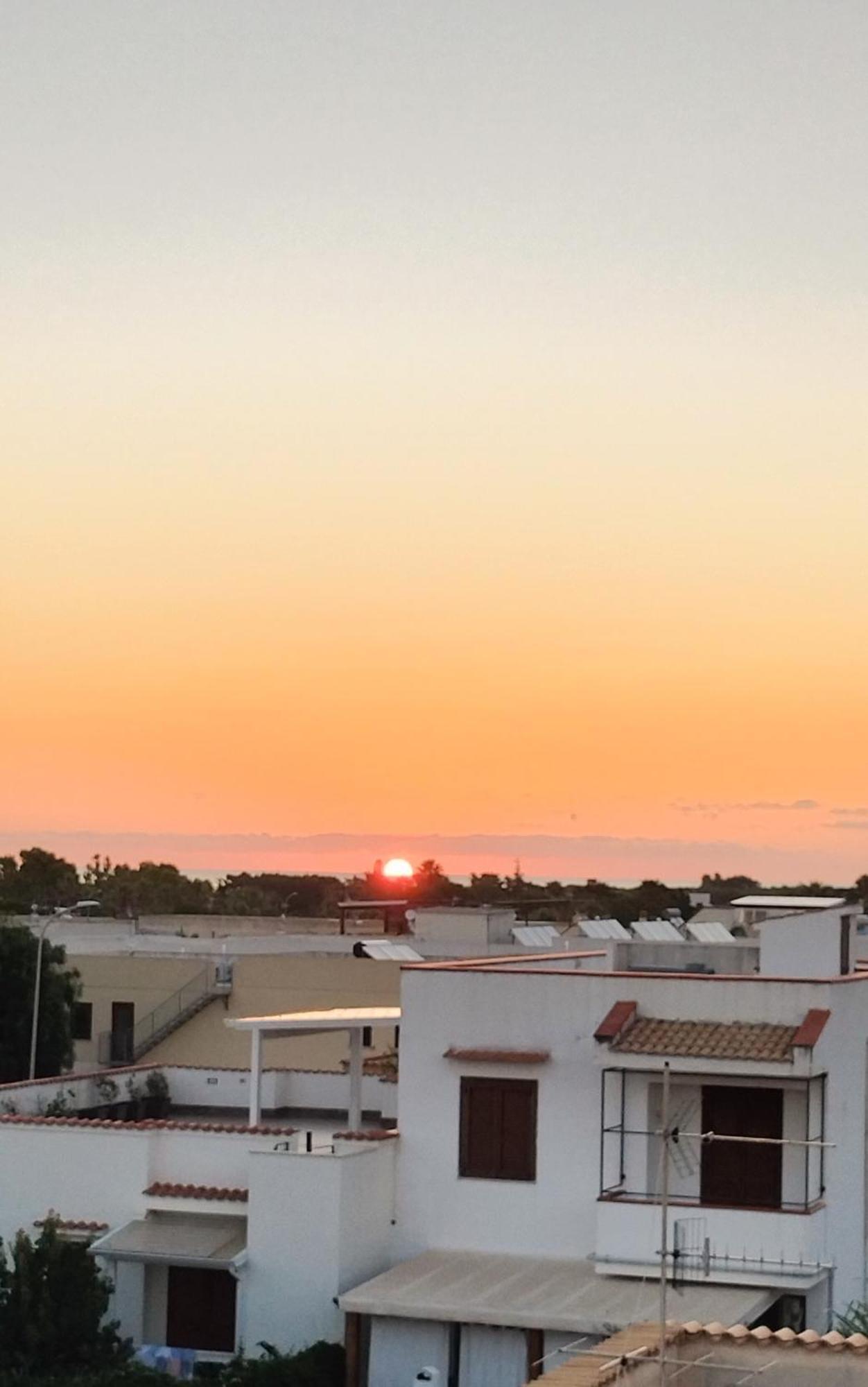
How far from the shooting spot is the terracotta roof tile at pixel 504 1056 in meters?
31.8

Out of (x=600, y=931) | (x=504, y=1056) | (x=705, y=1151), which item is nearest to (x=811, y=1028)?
(x=705, y=1151)

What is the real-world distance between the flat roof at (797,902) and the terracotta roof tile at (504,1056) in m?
5.96

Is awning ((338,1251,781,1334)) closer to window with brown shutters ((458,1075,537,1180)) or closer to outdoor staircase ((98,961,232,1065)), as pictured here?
window with brown shutters ((458,1075,537,1180))

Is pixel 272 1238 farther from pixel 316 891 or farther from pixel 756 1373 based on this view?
pixel 316 891

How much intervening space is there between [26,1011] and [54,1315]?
84.3 ft

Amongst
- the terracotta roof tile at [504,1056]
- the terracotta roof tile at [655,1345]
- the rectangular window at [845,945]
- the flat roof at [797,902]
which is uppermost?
the flat roof at [797,902]

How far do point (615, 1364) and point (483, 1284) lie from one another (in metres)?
10.1

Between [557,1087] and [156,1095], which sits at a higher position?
[557,1087]

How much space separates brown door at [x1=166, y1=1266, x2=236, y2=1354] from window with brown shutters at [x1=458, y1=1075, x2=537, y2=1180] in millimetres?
3846

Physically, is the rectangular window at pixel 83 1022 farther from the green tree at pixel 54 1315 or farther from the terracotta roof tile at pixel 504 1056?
the terracotta roof tile at pixel 504 1056

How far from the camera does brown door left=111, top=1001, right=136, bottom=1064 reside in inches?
2484

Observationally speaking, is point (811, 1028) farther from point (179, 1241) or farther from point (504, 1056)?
point (179, 1241)

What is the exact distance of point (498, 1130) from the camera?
3198cm

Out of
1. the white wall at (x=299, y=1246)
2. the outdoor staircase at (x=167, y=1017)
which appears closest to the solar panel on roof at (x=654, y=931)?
the white wall at (x=299, y=1246)
